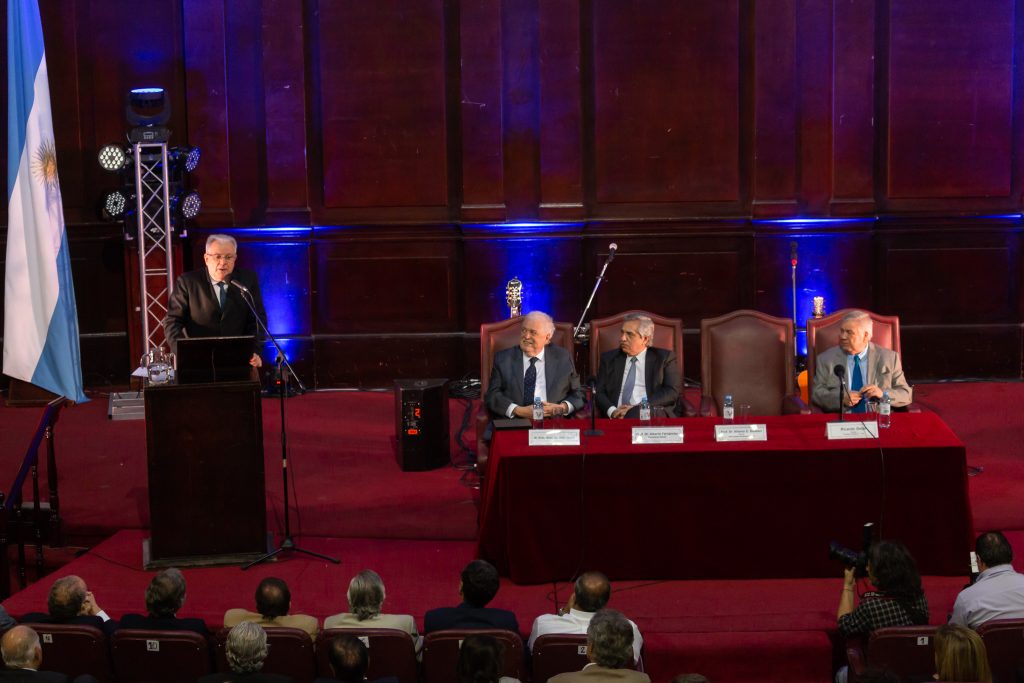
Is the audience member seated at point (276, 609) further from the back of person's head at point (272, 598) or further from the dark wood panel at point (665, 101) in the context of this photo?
the dark wood panel at point (665, 101)

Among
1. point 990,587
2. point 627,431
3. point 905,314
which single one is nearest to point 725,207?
point 905,314

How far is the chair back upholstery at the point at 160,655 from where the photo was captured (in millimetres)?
4203

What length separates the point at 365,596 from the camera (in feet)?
14.4

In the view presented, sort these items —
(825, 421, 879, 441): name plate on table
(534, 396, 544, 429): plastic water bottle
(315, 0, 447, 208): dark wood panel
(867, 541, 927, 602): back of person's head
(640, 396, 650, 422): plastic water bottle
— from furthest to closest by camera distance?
(315, 0, 447, 208): dark wood panel, (640, 396, 650, 422): plastic water bottle, (534, 396, 544, 429): plastic water bottle, (825, 421, 879, 441): name plate on table, (867, 541, 927, 602): back of person's head

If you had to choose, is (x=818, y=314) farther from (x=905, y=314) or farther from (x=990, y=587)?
(x=990, y=587)

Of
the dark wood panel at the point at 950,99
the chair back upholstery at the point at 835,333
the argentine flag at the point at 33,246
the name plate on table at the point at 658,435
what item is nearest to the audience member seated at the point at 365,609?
the name plate on table at the point at 658,435

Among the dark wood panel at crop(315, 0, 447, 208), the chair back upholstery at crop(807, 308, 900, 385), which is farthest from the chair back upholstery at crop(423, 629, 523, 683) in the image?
the dark wood panel at crop(315, 0, 447, 208)

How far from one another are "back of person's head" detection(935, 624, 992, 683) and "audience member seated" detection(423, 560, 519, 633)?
145 centimetres

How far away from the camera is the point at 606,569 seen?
579 centimetres

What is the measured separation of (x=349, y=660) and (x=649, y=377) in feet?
11.4

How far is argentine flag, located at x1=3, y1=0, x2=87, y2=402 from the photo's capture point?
708 centimetres

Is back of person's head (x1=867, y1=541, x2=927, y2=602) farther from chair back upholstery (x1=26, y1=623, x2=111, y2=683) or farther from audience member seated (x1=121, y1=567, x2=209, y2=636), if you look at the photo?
chair back upholstery (x1=26, y1=623, x2=111, y2=683)

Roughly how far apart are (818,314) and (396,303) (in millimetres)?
3335

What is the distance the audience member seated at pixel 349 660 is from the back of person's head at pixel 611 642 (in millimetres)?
634
